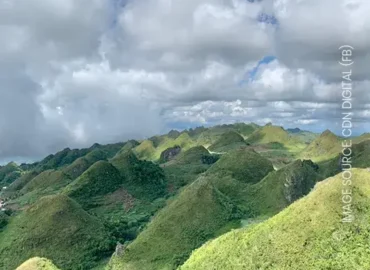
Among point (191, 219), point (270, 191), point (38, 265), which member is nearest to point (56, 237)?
point (191, 219)

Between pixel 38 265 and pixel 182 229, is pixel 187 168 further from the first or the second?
pixel 38 265

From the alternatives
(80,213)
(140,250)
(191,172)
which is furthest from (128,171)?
(140,250)

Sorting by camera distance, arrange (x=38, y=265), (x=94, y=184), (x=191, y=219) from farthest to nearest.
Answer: (x=94, y=184) < (x=191, y=219) < (x=38, y=265)

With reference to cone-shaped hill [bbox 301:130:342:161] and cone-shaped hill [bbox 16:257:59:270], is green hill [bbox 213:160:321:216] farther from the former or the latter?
cone-shaped hill [bbox 301:130:342:161]

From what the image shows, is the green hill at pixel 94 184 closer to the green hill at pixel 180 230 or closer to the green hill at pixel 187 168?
the green hill at pixel 187 168

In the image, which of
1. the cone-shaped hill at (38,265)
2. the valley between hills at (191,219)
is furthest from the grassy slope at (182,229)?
the cone-shaped hill at (38,265)

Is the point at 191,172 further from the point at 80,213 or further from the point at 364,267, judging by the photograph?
the point at 364,267

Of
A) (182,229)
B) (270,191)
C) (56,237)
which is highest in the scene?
(270,191)
